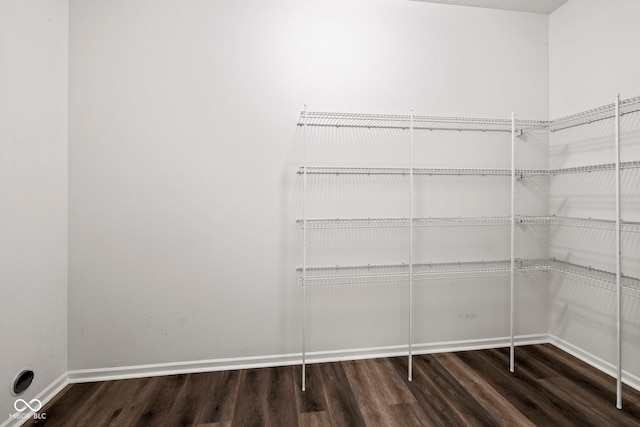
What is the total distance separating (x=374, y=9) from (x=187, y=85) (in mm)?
1409

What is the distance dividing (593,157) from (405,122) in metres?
1.29

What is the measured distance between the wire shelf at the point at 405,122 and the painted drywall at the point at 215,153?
0.27ft

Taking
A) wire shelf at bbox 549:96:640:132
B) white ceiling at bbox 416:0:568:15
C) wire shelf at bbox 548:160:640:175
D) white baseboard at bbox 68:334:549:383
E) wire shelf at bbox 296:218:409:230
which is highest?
white ceiling at bbox 416:0:568:15

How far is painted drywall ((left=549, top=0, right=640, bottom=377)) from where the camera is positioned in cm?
180

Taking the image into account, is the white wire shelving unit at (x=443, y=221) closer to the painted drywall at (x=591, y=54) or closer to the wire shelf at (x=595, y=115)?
the wire shelf at (x=595, y=115)

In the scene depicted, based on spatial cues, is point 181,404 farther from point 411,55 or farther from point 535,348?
point 411,55

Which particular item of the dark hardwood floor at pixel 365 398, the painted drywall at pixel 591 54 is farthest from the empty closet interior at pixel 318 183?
the dark hardwood floor at pixel 365 398

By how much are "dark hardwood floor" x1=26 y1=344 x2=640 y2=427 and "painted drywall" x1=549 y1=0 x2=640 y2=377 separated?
1.03 feet

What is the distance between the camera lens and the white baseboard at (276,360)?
1.87 metres

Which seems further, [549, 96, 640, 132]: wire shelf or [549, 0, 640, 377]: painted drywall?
[549, 0, 640, 377]: painted drywall

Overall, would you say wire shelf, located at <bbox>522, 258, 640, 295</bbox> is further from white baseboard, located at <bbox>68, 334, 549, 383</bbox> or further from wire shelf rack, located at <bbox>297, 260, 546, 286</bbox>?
white baseboard, located at <bbox>68, 334, 549, 383</bbox>

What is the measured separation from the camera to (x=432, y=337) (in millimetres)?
2191

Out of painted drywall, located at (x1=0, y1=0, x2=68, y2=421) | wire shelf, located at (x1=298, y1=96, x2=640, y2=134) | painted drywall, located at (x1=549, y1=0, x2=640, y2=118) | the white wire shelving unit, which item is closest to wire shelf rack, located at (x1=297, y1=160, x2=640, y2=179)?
the white wire shelving unit

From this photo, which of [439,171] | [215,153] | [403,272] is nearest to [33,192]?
[215,153]
